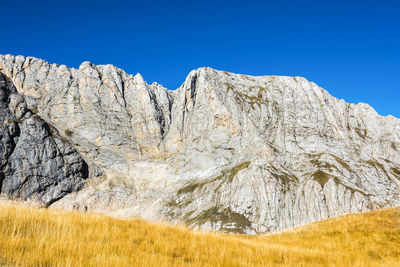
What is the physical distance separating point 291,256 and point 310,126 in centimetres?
12885

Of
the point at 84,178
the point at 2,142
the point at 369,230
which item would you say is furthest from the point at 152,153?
the point at 369,230

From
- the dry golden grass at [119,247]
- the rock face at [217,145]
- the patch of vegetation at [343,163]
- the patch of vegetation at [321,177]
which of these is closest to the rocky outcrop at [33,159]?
the rock face at [217,145]

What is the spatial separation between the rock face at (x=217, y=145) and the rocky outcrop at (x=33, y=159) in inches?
89.1

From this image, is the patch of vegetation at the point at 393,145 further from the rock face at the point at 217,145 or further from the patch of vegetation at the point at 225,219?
the patch of vegetation at the point at 225,219

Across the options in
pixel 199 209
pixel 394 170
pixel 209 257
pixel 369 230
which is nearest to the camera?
pixel 209 257

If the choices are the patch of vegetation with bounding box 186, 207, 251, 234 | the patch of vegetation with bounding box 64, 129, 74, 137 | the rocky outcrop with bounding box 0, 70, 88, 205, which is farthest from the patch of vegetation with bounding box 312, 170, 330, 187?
the patch of vegetation with bounding box 64, 129, 74, 137

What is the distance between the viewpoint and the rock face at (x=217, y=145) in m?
93.4

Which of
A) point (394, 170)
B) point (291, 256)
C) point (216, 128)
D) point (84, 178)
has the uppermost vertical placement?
point (216, 128)

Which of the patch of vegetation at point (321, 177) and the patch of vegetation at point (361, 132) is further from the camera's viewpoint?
the patch of vegetation at point (361, 132)

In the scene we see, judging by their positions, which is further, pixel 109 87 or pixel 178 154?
pixel 109 87

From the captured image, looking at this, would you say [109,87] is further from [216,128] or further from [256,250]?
[256,250]

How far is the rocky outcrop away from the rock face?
226cm

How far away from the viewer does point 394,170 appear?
110250 millimetres

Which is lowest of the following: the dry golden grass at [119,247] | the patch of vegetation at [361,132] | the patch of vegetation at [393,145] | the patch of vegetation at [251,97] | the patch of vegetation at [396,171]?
the dry golden grass at [119,247]
